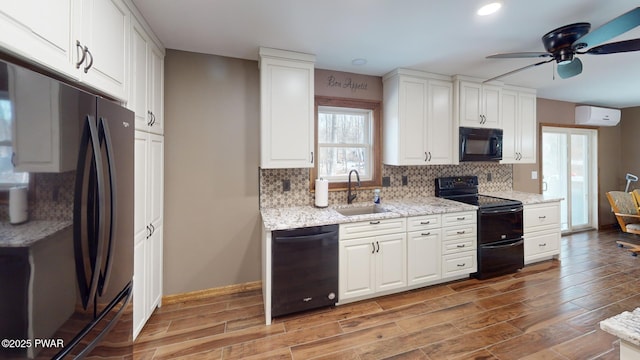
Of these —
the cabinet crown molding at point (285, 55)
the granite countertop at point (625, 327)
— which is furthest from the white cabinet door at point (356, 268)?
the cabinet crown molding at point (285, 55)

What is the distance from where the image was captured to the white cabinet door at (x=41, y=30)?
854 millimetres

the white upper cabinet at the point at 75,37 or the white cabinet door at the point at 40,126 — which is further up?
the white upper cabinet at the point at 75,37

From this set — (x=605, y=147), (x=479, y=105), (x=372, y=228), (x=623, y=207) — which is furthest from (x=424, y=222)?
(x=605, y=147)

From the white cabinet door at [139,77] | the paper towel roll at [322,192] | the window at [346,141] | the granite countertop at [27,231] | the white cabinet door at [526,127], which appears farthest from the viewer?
the white cabinet door at [526,127]

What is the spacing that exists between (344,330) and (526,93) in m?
4.03

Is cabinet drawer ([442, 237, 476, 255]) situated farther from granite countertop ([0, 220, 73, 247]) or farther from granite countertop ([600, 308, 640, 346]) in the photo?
granite countertop ([0, 220, 73, 247])

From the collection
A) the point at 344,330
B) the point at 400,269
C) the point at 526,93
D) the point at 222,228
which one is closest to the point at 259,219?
the point at 222,228

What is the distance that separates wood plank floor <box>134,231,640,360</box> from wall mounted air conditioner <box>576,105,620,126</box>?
3178 millimetres

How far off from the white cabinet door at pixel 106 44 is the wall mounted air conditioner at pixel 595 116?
6.80 metres

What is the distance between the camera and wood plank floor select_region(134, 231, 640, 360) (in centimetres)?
189

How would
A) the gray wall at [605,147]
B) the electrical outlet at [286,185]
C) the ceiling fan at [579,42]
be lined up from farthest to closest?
the gray wall at [605,147] < the electrical outlet at [286,185] < the ceiling fan at [579,42]

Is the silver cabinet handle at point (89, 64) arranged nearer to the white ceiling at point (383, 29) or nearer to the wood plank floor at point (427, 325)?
the white ceiling at point (383, 29)

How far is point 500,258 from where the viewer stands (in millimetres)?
3059

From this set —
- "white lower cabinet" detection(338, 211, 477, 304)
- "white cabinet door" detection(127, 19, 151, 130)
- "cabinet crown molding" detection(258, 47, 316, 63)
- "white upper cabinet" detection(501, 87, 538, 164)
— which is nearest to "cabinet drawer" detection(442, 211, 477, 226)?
"white lower cabinet" detection(338, 211, 477, 304)
